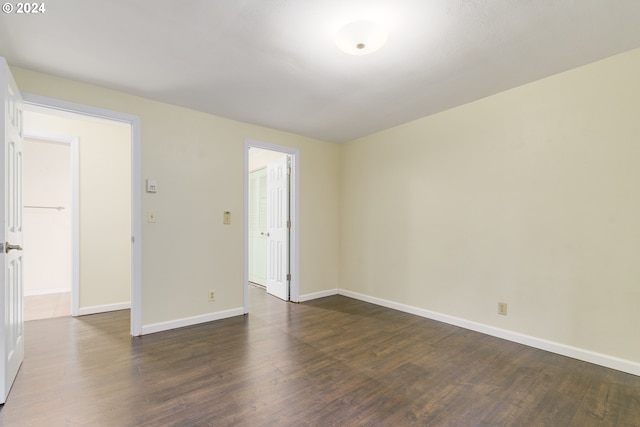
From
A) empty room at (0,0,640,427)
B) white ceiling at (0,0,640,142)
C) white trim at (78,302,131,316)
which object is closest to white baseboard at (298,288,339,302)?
empty room at (0,0,640,427)

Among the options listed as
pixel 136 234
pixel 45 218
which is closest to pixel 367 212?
pixel 136 234

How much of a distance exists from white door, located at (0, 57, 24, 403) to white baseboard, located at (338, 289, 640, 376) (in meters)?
3.61

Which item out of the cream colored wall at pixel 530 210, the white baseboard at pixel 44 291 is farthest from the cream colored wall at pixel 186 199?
the white baseboard at pixel 44 291

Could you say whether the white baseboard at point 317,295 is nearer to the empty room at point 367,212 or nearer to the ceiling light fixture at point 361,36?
the empty room at point 367,212

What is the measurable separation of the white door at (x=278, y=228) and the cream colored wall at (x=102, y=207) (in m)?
1.94

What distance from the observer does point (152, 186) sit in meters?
3.09

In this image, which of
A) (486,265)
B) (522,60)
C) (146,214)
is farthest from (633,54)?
(146,214)

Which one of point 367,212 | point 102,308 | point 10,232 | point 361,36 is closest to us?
point 361,36

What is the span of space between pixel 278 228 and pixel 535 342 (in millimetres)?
3305

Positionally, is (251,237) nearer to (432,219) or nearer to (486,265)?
(432,219)

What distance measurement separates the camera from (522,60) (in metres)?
2.33

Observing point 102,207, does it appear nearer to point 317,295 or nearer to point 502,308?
point 317,295

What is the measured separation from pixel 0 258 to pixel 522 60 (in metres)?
3.88

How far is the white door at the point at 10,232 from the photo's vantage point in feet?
→ 6.12
